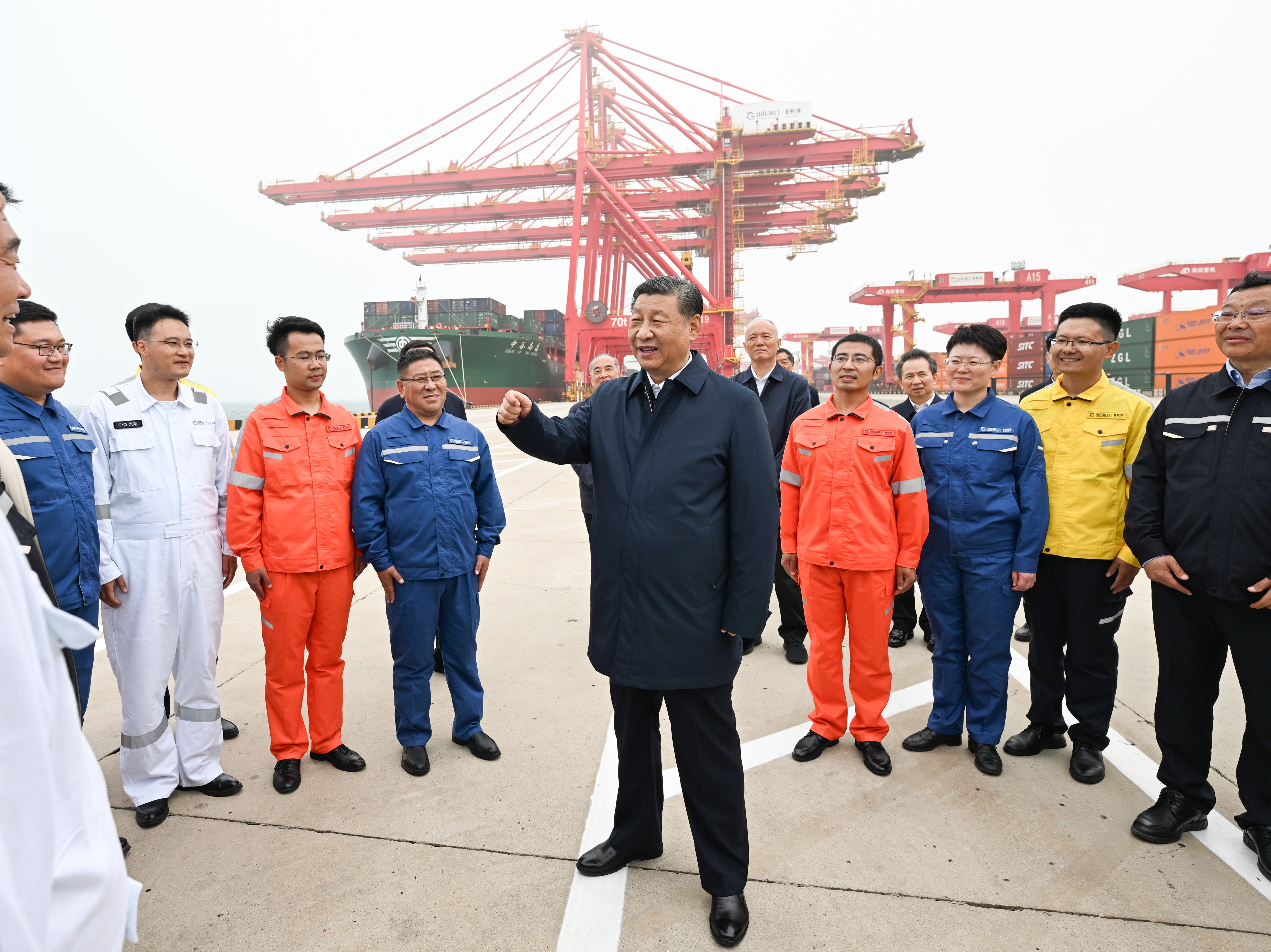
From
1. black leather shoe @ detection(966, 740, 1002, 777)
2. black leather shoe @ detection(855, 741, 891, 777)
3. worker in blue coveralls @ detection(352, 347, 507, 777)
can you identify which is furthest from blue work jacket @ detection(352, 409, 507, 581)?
black leather shoe @ detection(966, 740, 1002, 777)

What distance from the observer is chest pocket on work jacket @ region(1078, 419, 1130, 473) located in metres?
2.56

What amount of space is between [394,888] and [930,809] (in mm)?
1812

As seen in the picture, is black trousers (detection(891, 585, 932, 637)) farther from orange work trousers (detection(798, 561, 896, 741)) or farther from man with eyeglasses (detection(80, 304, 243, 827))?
man with eyeglasses (detection(80, 304, 243, 827))

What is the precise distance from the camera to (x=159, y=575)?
2410 millimetres

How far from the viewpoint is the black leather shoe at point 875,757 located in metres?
2.56

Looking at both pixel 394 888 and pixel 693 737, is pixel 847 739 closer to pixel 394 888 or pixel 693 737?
pixel 693 737

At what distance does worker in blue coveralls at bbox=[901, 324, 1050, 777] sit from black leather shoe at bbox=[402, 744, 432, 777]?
1.99 metres

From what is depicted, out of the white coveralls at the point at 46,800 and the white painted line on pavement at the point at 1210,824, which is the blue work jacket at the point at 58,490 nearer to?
the white coveralls at the point at 46,800

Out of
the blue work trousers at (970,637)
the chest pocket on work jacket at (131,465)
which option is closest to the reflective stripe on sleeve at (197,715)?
the chest pocket on work jacket at (131,465)

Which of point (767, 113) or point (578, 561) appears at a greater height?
point (767, 113)

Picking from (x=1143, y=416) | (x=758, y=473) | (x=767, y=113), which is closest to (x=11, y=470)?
(x=758, y=473)

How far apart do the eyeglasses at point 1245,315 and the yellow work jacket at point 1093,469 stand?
0.43m

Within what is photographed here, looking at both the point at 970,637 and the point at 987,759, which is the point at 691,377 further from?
the point at 987,759

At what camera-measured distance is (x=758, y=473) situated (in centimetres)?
182
